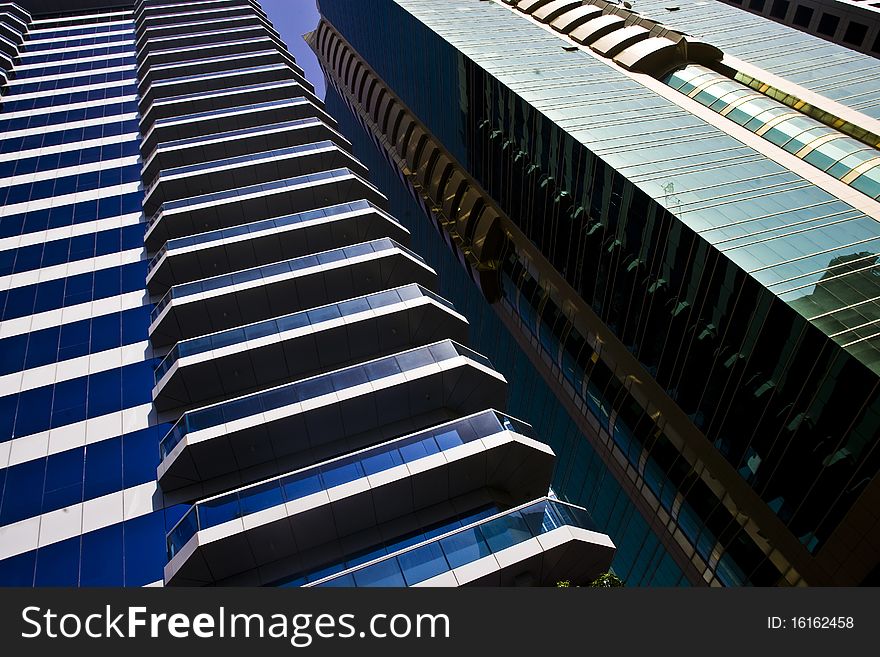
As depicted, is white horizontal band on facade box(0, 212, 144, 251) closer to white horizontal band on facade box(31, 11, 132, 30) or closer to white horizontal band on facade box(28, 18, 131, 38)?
white horizontal band on facade box(28, 18, 131, 38)

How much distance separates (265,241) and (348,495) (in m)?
14.9

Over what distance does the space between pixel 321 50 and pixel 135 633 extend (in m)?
92.2

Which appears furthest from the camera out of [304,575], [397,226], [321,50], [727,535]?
[321,50]

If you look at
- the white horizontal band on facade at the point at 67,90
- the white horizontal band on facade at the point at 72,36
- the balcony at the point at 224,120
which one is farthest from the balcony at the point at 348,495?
the white horizontal band on facade at the point at 72,36

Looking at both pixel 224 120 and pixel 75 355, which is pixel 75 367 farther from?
pixel 224 120

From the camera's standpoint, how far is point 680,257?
22406mm

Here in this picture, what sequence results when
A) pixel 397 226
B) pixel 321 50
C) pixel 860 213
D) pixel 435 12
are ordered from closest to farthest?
pixel 860 213 < pixel 397 226 < pixel 435 12 < pixel 321 50

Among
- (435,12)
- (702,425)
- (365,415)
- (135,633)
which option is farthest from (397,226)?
(435,12)

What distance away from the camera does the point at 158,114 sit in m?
39.5

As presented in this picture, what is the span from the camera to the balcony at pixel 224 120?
36875 millimetres

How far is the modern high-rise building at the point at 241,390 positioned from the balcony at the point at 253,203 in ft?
0.38

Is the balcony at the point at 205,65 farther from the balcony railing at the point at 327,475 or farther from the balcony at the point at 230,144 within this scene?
the balcony railing at the point at 327,475

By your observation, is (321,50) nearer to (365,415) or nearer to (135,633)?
(365,415)

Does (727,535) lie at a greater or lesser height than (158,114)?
lesser
